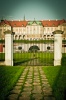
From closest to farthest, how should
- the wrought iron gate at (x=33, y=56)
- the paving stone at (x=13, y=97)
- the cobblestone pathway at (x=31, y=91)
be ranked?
the paving stone at (x=13, y=97), the cobblestone pathway at (x=31, y=91), the wrought iron gate at (x=33, y=56)

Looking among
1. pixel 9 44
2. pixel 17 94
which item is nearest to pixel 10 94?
pixel 17 94

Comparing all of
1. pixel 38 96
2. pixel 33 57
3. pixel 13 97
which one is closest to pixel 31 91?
pixel 38 96

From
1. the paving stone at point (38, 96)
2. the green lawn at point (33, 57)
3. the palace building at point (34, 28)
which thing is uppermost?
the palace building at point (34, 28)

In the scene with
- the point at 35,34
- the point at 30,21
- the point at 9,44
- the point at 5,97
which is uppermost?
the point at 30,21

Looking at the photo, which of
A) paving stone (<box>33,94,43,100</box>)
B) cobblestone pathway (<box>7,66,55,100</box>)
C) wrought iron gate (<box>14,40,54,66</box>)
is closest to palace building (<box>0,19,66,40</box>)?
wrought iron gate (<box>14,40,54,66</box>)

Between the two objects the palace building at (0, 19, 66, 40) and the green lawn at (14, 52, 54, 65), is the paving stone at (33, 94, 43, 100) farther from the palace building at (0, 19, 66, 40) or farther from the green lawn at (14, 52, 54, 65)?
the palace building at (0, 19, 66, 40)

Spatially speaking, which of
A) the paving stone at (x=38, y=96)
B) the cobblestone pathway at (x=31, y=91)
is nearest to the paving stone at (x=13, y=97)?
the cobblestone pathway at (x=31, y=91)

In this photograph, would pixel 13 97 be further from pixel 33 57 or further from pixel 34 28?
pixel 34 28

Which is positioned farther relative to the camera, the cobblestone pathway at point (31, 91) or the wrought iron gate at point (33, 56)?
the wrought iron gate at point (33, 56)

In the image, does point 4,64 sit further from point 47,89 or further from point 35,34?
point 35,34

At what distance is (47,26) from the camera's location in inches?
2899

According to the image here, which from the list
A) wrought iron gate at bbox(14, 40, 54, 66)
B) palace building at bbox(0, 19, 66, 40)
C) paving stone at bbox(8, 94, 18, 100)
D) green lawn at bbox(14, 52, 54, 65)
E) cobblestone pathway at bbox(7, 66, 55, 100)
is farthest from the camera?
palace building at bbox(0, 19, 66, 40)

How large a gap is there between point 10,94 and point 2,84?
3.47ft

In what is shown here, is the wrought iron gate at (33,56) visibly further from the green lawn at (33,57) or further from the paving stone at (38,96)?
the paving stone at (38,96)
